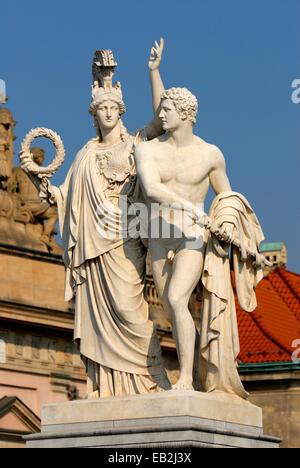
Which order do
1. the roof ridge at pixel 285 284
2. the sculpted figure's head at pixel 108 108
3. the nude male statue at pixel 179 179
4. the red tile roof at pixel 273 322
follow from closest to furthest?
the nude male statue at pixel 179 179
the sculpted figure's head at pixel 108 108
the red tile roof at pixel 273 322
the roof ridge at pixel 285 284

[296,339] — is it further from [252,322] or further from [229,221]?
[229,221]

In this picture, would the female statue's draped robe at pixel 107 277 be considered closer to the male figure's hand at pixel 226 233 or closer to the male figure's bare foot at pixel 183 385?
the male figure's bare foot at pixel 183 385

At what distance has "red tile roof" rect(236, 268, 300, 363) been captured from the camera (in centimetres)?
4250

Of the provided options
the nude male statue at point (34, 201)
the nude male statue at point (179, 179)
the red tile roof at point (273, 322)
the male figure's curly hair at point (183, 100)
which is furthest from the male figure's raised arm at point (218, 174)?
the red tile roof at point (273, 322)

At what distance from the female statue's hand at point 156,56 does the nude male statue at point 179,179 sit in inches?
18.4

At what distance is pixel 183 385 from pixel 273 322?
3013 cm

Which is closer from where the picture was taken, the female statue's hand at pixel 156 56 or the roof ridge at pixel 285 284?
the female statue's hand at pixel 156 56

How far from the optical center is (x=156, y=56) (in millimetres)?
16359

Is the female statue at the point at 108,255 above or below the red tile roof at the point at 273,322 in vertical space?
below

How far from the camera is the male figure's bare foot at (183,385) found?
50.4 ft

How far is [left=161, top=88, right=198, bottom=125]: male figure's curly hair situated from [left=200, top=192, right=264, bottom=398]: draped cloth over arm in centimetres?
75

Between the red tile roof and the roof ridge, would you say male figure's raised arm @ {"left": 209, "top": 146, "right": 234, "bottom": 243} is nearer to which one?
the red tile roof

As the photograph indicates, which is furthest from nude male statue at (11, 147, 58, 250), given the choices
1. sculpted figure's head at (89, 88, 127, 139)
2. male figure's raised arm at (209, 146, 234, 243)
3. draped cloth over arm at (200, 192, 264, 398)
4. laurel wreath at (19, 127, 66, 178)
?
draped cloth over arm at (200, 192, 264, 398)
